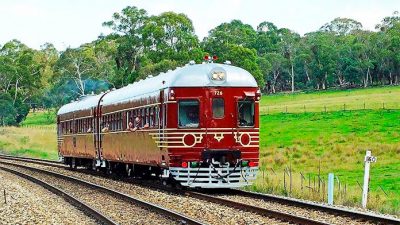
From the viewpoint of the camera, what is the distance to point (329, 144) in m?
54.5

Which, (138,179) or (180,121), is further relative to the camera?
(138,179)

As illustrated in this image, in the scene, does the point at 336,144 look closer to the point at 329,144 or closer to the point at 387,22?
the point at 329,144

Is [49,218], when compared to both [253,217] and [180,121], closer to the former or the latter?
[253,217]

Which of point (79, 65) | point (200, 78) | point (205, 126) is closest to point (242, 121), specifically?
point (205, 126)

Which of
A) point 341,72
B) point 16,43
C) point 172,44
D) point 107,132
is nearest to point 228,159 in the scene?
point 107,132

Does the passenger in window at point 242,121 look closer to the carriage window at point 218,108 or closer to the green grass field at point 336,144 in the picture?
the carriage window at point 218,108

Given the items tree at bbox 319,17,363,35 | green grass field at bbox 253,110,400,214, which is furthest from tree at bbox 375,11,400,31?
green grass field at bbox 253,110,400,214

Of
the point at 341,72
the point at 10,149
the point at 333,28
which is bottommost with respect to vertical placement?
the point at 10,149

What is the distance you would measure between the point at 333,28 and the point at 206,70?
471 feet

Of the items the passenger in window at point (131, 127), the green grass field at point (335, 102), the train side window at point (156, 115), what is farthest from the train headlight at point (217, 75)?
the green grass field at point (335, 102)

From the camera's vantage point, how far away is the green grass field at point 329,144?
84.6 ft

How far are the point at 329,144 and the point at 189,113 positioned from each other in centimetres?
3459

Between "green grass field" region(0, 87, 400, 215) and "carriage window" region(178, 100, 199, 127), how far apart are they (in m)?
3.36

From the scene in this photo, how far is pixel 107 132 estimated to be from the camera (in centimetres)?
2925
